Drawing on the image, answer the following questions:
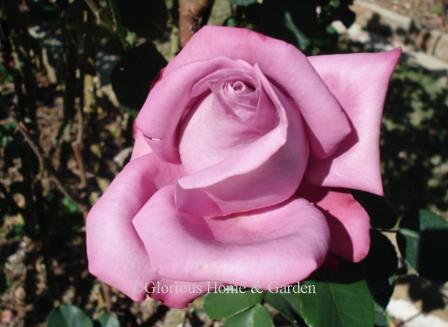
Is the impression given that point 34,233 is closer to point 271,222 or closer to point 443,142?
point 271,222

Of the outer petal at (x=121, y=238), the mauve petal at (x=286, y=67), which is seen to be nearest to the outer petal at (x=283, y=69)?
the mauve petal at (x=286, y=67)

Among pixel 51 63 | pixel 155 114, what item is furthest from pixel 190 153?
pixel 51 63

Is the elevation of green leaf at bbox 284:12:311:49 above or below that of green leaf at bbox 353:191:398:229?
above

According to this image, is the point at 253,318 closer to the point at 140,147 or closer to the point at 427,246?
the point at 427,246

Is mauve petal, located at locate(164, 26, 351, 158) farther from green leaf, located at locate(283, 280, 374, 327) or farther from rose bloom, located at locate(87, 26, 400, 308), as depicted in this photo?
green leaf, located at locate(283, 280, 374, 327)

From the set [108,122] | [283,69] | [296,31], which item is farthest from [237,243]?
[108,122]

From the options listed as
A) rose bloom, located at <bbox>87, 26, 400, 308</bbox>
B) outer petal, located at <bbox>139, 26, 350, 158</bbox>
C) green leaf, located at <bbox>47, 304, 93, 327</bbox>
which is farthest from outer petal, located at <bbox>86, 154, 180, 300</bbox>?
green leaf, located at <bbox>47, 304, 93, 327</bbox>

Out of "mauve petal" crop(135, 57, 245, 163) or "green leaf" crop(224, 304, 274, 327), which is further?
"green leaf" crop(224, 304, 274, 327)
